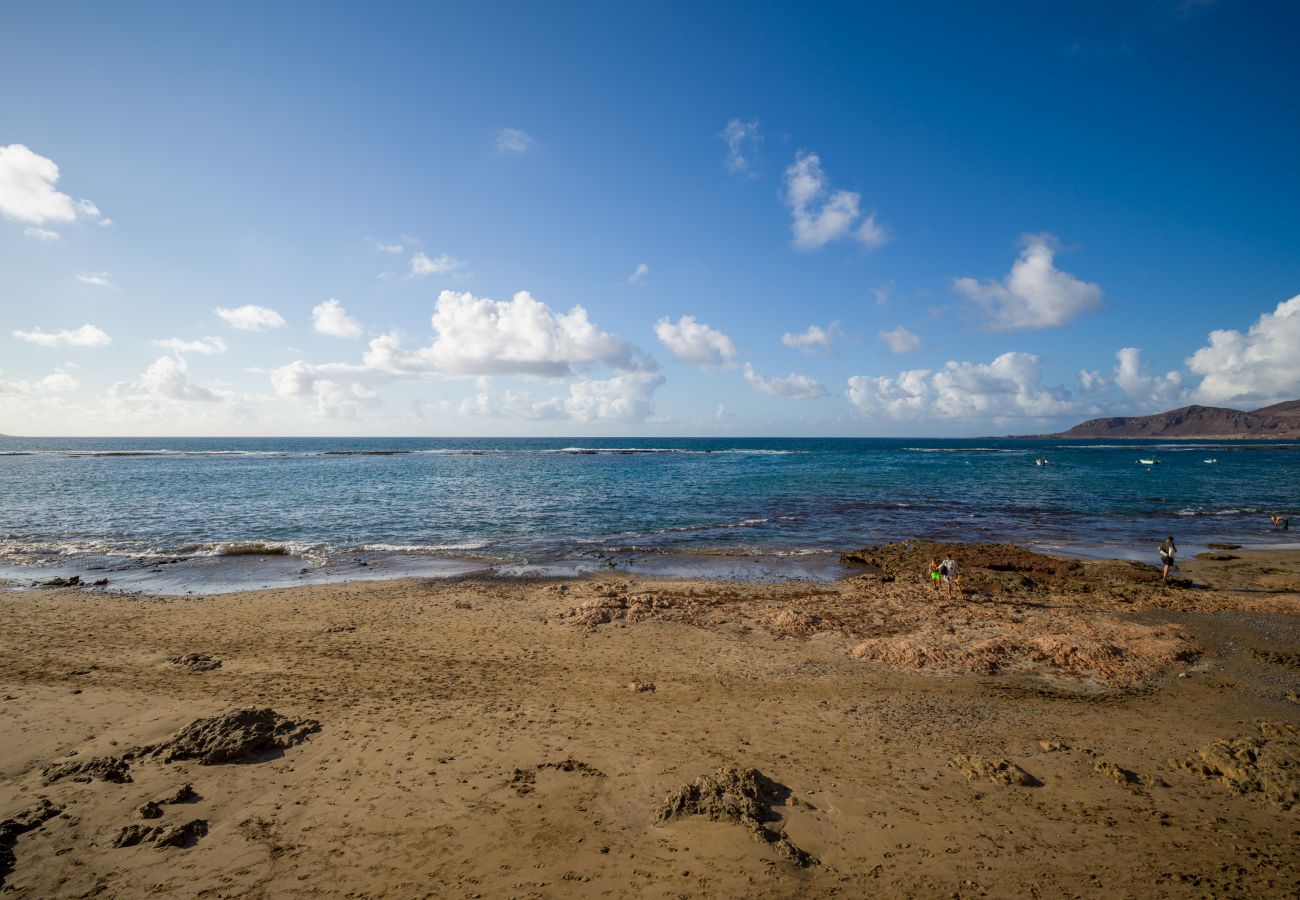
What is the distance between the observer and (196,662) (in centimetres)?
1126

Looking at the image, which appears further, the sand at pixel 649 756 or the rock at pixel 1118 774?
the rock at pixel 1118 774

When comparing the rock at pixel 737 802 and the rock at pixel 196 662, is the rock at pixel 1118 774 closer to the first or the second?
the rock at pixel 737 802

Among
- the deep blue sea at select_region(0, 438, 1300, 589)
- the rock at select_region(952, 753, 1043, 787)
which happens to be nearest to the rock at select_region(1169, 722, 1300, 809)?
the rock at select_region(952, 753, 1043, 787)

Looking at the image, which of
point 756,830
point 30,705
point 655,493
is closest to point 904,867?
point 756,830

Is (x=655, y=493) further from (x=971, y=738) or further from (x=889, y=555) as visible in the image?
(x=971, y=738)

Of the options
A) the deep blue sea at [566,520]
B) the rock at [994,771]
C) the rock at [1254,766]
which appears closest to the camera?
the rock at [1254,766]

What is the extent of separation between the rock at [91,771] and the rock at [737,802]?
7413mm

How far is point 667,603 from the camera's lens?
15.6m

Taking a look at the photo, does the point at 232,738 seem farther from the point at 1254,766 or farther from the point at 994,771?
the point at 1254,766

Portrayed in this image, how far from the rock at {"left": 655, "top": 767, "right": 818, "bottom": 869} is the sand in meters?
0.04

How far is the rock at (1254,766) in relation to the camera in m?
7.10

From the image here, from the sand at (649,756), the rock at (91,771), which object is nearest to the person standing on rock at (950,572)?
the sand at (649,756)

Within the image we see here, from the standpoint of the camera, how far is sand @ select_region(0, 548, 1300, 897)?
19.4 feet

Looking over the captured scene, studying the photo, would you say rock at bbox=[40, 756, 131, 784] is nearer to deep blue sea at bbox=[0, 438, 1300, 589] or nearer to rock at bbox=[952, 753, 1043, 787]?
rock at bbox=[952, 753, 1043, 787]
